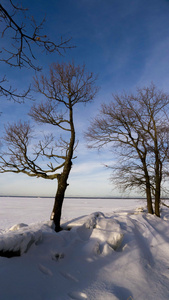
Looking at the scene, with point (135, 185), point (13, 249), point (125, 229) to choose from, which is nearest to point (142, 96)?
point (135, 185)

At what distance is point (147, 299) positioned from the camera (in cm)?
353

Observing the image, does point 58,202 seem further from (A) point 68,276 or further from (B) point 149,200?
(B) point 149,200

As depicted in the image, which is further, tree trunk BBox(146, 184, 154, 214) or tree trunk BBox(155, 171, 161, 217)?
tree trunk BBox(155, 171, 161, 217)

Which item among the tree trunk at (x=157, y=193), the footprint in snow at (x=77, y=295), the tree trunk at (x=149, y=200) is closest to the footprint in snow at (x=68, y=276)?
the footprint in snow at (x=77, y=295)

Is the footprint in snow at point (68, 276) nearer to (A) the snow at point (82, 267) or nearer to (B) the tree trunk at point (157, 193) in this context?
(A) the snow at point (82, 267)

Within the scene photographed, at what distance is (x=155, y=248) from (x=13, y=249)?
473 centimetres

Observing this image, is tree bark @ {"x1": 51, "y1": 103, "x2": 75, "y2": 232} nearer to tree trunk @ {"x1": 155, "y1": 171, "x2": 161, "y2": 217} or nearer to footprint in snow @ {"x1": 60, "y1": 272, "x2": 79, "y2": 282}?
footprint in snow @ {"x1": 60, "y1": 272, "x2": 79, "y2": 282}

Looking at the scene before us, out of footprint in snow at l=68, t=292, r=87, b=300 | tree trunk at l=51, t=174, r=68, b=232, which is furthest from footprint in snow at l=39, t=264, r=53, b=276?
tree trunk at l=51, t=174, r=68, b=232

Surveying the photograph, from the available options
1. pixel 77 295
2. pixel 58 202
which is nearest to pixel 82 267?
pixel 77 295

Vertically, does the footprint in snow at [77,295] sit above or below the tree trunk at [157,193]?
below

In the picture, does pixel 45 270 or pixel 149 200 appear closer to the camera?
pixel 45 270

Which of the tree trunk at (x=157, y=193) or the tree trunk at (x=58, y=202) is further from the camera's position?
the tree trunk at (x=157, y=193)

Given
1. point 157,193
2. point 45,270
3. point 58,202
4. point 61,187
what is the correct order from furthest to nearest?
point 157,193 < point 61,187 < point 58,202 < point 45,270

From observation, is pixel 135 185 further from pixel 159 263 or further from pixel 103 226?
pixel 159 263
